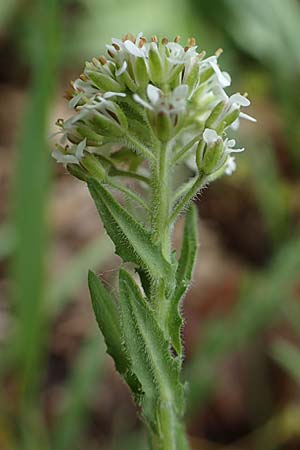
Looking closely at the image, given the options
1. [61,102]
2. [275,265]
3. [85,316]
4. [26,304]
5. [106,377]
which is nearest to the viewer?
[26,304]

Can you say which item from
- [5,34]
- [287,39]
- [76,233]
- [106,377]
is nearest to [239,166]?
[287,39]

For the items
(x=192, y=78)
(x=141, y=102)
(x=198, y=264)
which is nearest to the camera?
A: (x=141, y=102)

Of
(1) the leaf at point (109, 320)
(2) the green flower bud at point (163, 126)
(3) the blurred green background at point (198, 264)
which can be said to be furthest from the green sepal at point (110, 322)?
(3) the blurred green background at point (198, 264)

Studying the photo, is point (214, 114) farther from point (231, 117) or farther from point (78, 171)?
point (78, 171)

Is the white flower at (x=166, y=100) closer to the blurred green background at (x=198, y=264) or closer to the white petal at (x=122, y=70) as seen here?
the white petal at (x=122, y=70)

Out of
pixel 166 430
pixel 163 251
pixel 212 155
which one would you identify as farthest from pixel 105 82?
pixel 166 430

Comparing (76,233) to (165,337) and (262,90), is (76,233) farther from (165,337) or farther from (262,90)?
(165,337)
